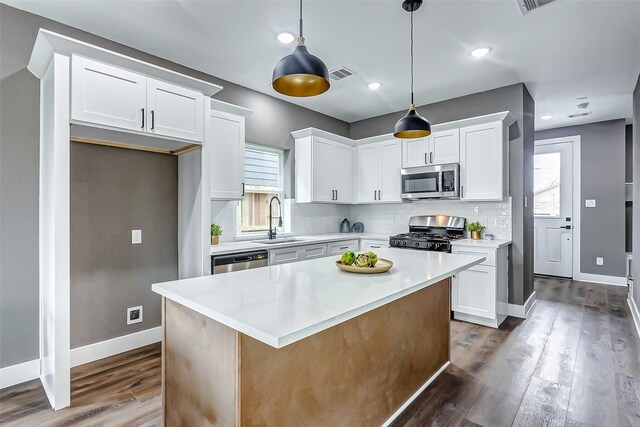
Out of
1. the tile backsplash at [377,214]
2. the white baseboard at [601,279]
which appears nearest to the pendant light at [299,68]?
the tile backsplash at [377,214]

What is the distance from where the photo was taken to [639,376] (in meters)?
2.56

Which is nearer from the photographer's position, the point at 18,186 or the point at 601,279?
the point at 18,186

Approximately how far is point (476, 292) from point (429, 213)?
134 cm

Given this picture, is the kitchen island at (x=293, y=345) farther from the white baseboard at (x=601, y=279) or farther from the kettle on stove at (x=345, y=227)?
the white baseboard at (x=601, y=279)

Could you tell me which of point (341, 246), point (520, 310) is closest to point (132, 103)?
point (341, 246)

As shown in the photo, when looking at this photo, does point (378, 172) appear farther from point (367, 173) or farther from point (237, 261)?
point (237, 261)

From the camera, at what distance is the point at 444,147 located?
4.15m

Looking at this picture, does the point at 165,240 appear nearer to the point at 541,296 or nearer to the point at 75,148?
the point at 75,148

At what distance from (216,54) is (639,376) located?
14.8 ft

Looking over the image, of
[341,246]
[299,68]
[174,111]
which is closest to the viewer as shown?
[299,68]

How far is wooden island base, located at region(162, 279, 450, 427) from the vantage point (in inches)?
50.5

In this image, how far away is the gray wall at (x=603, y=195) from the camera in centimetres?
544

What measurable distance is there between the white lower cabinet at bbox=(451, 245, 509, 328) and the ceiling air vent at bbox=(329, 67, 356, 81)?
2278 mm

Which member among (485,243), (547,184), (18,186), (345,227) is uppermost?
(547,184)
